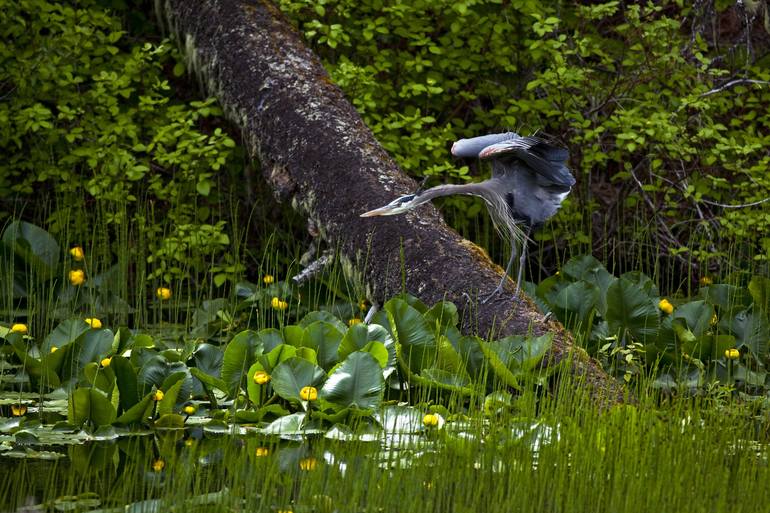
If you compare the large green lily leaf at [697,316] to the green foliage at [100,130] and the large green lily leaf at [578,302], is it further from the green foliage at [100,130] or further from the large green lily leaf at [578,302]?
the green foliage at [100,130]

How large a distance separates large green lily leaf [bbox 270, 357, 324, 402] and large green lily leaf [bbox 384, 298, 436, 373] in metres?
0.42

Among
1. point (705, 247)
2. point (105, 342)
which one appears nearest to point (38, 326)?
point (105, 342)

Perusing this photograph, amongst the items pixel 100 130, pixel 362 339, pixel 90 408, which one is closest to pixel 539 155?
pixel 362 339

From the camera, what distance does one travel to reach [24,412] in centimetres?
360

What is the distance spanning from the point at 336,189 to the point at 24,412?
1.72 m

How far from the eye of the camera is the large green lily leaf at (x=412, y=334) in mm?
3844

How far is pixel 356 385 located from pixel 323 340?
34cm

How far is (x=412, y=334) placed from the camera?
3.87 m

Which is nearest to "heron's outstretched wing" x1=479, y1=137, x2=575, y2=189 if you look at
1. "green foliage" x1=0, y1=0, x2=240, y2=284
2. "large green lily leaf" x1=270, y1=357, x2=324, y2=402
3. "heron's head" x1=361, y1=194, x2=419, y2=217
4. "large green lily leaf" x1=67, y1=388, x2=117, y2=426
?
"heron's head" x1=361, y1=194, x2=419, y2=217

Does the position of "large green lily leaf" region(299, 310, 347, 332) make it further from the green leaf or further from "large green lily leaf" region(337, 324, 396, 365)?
the green leaf

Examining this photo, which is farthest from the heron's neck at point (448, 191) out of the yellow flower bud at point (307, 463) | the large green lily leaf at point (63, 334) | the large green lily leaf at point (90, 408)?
the large green lily leaf at point (63, 334)

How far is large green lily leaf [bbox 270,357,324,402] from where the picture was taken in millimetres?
3506

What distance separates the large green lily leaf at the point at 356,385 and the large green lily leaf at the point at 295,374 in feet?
0.20

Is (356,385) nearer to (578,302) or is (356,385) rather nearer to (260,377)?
(260,377)
